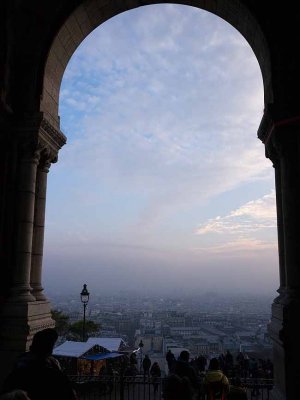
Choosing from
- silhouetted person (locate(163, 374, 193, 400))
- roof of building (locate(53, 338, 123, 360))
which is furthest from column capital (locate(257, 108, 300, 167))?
roof of building (locate(53, 338, 123, 360))

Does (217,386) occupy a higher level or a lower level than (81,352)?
higher

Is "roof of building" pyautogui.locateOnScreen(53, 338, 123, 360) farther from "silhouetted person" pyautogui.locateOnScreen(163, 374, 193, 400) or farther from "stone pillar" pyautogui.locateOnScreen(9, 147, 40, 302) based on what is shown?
"silhouetted person" pyautogui.locateOnScreen(163, 374, 193, 400)

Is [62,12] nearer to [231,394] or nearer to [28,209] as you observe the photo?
[28,209]

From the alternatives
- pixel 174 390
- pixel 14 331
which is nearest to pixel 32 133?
pixel 14 331

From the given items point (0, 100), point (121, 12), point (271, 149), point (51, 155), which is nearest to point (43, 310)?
point (51, 155)

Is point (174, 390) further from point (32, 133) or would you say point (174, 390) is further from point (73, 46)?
point (73, 46)
